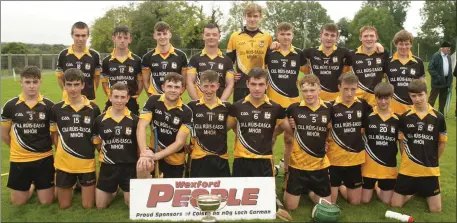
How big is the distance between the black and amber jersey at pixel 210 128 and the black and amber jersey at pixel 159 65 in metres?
1.33

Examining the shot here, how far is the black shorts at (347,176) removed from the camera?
5473 millimetres

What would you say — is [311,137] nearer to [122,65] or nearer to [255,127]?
[255,127]

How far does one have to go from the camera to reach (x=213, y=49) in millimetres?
6234

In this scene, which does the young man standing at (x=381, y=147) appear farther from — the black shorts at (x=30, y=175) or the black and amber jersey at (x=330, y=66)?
the black shorts at (x=30, y=175)

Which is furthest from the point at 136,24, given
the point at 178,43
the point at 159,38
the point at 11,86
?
the point at 159,38

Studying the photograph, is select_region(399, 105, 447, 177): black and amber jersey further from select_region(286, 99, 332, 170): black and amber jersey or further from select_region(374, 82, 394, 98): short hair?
select_region(286, 99, 332, 170): black and amber jersey

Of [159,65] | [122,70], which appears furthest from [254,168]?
[122,70]

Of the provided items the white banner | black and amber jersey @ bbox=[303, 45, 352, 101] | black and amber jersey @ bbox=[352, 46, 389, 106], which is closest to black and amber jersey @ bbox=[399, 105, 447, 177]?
black and amber jersey @ bbox=[352, 46, 389, 106]

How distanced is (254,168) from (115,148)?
66.4 inches

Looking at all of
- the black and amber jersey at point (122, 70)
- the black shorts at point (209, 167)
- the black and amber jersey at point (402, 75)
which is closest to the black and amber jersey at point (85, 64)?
the black and amber jersey at point (122, 70)

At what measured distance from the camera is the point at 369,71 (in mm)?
6270

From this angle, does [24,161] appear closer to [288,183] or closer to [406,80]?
[288,183]

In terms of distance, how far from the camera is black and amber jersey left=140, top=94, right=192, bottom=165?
17.3ft

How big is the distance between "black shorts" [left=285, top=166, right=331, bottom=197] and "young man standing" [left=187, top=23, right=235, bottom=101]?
1646mm
